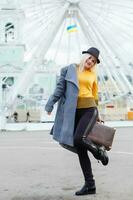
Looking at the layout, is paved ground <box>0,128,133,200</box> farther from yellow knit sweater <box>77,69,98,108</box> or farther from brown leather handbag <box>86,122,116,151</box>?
yellow knit sweater <box>77,69,98,108</box>

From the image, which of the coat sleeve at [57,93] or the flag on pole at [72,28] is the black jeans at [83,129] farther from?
the flag on pole at [72,28]

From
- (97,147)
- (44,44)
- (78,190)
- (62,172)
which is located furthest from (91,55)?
(44,44)

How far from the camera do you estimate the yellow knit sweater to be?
5141 millimetres

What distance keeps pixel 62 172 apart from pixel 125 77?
22.8 meters

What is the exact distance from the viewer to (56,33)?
28953mm

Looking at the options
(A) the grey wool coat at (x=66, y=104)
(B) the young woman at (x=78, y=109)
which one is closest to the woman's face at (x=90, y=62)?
(B) the young woman at (x=78, y=109)

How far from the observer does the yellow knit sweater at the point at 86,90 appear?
5141mm

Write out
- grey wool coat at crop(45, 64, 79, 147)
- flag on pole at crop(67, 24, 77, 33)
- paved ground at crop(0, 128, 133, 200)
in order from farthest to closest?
1. flag on pole at crop(67, 24, 77, 33)
2. paved ground at crop(0, 128, 133, 200)
3. grey wool coat at crop(45, 64, 79, 147)

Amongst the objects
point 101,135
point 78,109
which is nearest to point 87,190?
point 101,135

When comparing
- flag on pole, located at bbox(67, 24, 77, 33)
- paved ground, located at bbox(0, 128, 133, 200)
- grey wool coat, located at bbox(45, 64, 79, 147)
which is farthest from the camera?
flag on pole, located at bbox(67, 24, 77, 33)

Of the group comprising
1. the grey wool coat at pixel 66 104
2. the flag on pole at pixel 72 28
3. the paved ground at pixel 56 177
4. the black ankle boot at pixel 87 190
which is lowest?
the paved ground at pixel 56 177

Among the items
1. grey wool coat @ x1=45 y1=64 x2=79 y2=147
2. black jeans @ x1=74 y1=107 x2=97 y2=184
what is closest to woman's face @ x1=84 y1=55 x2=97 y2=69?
grey wool coat @ x1=45 y1=64 x2=79 y2=147

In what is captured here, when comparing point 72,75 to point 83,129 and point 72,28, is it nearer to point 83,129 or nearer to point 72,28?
point 83,129

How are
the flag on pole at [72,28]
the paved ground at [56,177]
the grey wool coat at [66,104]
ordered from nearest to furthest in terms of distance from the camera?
the grey wool coat at [66,104] < the paved ground at [56,177] < the flag on pole at [72,28]
